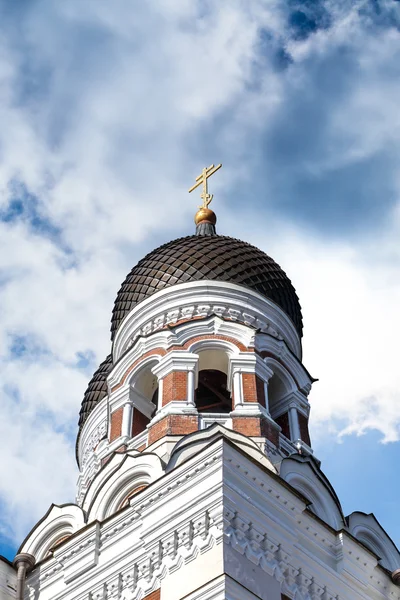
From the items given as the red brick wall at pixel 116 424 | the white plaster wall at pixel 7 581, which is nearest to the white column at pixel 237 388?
the red brick wall at pixel 116 424

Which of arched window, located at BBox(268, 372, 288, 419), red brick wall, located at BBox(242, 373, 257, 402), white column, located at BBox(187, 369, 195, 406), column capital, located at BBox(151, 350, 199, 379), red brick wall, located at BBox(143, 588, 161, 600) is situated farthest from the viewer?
arched window, located at BBox(268, 372, 288, 419)

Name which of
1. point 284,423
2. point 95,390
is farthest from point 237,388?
point 95,390

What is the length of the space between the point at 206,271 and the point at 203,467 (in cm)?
682

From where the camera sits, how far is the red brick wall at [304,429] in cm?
1898

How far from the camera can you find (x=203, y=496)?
46.8 ft

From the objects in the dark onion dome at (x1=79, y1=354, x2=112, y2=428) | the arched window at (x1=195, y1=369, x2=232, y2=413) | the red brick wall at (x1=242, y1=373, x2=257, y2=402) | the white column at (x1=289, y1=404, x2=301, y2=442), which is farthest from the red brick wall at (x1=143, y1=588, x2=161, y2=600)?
the dark onion dome at (x1=79, y1=354, x2=112, y2=428)

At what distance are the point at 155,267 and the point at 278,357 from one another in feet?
10.2

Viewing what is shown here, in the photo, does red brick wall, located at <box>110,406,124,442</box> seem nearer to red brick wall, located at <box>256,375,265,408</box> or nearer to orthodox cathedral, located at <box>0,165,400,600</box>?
orthodox cathedral, located at <box>0,165,400,600</box>

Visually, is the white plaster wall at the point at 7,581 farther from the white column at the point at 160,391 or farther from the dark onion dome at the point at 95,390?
the dark onion dome at the point at 95,390

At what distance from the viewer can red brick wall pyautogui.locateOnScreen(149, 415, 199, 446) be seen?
17.4 m

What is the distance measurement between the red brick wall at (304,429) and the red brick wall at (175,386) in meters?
2.09

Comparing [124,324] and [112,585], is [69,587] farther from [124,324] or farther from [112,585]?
[124,324]

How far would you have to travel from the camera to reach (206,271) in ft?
68.5

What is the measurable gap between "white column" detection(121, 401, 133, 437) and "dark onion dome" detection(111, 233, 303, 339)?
7.82 feet
